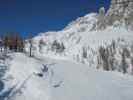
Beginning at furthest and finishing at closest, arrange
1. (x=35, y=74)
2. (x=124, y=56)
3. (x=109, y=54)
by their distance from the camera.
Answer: (x=109, y=54) → (x=124, y=56) → (x=35, y=74)

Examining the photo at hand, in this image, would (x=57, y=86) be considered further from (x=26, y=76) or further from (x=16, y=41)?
(x=16, y=41)

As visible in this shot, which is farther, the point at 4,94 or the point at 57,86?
the point at 57,86

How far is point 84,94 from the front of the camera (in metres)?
30.8

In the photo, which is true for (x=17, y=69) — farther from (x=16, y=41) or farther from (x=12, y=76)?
(x=16, y=41)

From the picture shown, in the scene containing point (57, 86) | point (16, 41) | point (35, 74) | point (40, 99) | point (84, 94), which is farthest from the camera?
point (16, 41)

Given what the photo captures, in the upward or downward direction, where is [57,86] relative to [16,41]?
downward

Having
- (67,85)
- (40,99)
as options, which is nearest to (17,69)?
(67,85)

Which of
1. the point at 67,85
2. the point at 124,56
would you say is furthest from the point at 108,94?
the point at 124,56

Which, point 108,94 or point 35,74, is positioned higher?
point 35,74

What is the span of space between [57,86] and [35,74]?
5.00 metres

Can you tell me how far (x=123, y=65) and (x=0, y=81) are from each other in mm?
77681

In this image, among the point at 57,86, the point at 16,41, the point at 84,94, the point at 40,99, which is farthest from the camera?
the point at 16,41

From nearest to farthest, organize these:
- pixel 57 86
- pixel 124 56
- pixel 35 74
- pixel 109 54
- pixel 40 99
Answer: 1. pixel 40 99
2. pixel 57 86
3. pixel 35 74
4. pixel 124 56
5. pixel 109 54

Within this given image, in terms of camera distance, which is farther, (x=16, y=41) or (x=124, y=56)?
(x=124, y=56)
